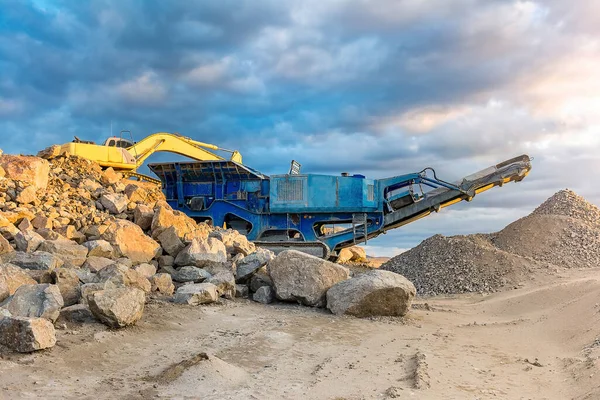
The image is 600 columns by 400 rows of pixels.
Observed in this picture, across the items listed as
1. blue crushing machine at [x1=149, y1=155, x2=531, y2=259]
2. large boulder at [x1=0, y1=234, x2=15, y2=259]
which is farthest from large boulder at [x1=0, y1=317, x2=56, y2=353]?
blue crushing machine at [x1=149, y1=155, x2=531, y2=259]

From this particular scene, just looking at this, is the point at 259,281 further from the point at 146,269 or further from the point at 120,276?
the point at 120,276

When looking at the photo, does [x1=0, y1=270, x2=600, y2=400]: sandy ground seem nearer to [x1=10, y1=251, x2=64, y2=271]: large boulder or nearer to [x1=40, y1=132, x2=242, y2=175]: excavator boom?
[x1=10, y1=251, x2=64, y2=271]: large boulder

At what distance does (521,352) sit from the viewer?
834 cm

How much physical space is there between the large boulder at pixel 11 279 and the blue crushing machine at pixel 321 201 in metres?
9.35

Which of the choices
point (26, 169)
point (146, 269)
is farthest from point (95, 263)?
point (26, 169)

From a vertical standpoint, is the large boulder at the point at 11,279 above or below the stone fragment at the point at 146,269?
above

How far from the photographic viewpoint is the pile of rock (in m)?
7.15

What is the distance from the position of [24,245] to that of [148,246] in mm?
2107

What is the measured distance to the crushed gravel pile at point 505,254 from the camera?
597 inches

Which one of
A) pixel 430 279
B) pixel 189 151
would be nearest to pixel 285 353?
pixel 430 279

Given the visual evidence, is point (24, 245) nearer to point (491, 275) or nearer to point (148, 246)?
point (148, 246)

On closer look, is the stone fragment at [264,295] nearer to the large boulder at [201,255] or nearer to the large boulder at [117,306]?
the large boulder at [201,255]

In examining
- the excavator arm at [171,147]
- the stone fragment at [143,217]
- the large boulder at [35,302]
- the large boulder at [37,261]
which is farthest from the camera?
the excavator arm at [171,147]

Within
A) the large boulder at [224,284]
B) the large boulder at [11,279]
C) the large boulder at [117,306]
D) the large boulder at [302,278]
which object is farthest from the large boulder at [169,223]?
the large boulder at [117,306]
